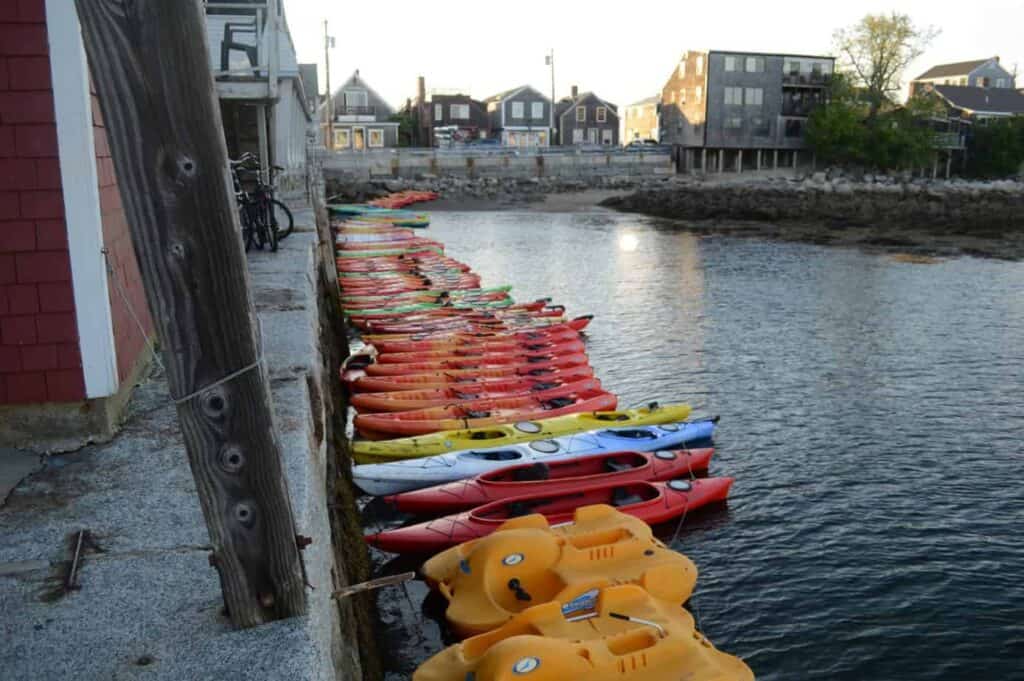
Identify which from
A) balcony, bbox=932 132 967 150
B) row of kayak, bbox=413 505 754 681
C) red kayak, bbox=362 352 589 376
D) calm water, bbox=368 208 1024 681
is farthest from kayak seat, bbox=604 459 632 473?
balcony, bbox=932 132 967 150

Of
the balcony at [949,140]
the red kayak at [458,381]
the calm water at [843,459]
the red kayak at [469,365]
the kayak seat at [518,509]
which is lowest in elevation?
the calm water at [843,459]

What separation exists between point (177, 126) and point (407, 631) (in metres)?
5.82

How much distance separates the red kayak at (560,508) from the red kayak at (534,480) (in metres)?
0.15

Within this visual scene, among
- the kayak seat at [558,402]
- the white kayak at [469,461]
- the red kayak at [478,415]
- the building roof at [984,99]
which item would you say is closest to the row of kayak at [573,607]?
the white kayak at [469,461]

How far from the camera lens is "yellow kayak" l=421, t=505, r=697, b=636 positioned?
6.74m

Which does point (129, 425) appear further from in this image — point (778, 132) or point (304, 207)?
point (778, 132)

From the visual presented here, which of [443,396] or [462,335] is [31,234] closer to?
[443,396]

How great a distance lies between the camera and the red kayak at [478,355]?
14750 millimetres

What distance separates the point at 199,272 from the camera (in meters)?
3.34

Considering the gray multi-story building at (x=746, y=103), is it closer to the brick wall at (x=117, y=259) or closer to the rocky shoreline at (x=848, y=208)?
the rocky shoreline at (x=848, y=208)

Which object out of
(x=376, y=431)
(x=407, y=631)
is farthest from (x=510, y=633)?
(x=376, y=431)

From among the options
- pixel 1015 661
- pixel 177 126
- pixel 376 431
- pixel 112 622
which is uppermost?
pixel 177 126

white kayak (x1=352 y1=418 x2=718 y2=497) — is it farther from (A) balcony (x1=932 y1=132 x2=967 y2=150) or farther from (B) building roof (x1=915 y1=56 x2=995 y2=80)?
(B) building roof (x1=915 y1=56 x2=995 y2=80)

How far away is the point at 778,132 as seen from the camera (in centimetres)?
6900
